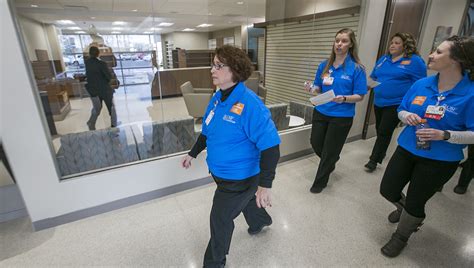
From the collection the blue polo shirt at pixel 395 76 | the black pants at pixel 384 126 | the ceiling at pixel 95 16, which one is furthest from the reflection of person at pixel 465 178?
the ceiling at pixel 95 16

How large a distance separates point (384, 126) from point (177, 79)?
307 cm

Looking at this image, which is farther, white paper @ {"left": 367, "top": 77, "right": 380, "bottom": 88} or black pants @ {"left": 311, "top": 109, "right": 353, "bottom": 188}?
white paper @ {"left": 367, "top": 77, "right": 380, "bottom": 88}

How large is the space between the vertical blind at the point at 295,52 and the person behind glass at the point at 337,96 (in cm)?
158

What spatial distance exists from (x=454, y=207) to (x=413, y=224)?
1306 millimetres

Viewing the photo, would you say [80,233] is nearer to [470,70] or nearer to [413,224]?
[413,224]

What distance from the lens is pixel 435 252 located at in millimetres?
2055

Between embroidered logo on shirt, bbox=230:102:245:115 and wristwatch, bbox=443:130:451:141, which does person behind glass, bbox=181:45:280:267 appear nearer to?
→ embroidered logo on shirt, bbox=230:102:245:115

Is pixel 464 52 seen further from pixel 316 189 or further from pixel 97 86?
pixel 97 86

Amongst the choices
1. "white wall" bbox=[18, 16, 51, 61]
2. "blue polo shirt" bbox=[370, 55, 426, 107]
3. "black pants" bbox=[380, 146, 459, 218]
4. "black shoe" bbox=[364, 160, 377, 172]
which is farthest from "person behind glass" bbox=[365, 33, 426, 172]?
"white wall" bbox=[18, 16, 51, 61]

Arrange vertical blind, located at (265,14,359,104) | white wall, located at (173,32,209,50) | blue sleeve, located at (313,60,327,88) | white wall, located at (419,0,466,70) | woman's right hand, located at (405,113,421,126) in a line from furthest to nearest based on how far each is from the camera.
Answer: white wall, located at (419,0,466,70) → vertical blind, located at (265,14,359,104) → white wall, located at (173,32,209,50) → blue sleeve, located at (313,60,327,88) → woman's right hand, located at (405,113,421,126)

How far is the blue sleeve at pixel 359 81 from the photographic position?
8.03ft

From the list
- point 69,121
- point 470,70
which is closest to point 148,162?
point 69,121

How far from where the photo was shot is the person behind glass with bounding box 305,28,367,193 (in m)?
2.45

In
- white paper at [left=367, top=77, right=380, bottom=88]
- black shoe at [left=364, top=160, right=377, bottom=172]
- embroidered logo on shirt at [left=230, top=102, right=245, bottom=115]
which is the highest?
embroidered logo on shirt at [left=230, top=102, right=245, bottom=115]
